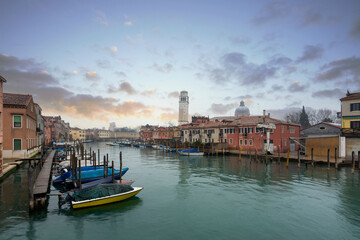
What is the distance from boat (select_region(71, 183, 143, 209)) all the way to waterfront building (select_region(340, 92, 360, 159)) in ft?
105

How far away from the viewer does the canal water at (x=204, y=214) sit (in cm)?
1120

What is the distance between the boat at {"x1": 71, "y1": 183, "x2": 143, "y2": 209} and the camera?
46.4 feet

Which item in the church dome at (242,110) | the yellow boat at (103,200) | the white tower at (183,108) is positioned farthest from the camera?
the white tower at (183,108)

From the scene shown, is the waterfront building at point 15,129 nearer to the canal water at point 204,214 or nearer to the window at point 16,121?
the window at point 16,121

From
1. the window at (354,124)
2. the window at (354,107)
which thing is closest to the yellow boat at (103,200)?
the window at (354,124)

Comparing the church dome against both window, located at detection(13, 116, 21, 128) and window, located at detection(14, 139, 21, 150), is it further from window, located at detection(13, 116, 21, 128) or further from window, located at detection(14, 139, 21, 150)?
window, located at detection(14, 139, 21, 150)

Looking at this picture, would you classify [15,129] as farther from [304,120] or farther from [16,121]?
[304,120]

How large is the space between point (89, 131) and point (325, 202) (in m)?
163

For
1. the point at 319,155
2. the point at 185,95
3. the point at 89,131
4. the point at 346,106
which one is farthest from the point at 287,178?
the point at 89,131

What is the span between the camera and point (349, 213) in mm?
13859

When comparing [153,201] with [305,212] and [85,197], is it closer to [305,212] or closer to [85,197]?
[85,197]

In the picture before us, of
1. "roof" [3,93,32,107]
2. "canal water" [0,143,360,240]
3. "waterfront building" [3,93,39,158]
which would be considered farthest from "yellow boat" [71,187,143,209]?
"roof" [3,93,32,107]

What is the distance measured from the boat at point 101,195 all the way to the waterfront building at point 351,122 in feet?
105

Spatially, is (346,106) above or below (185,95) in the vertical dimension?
below
